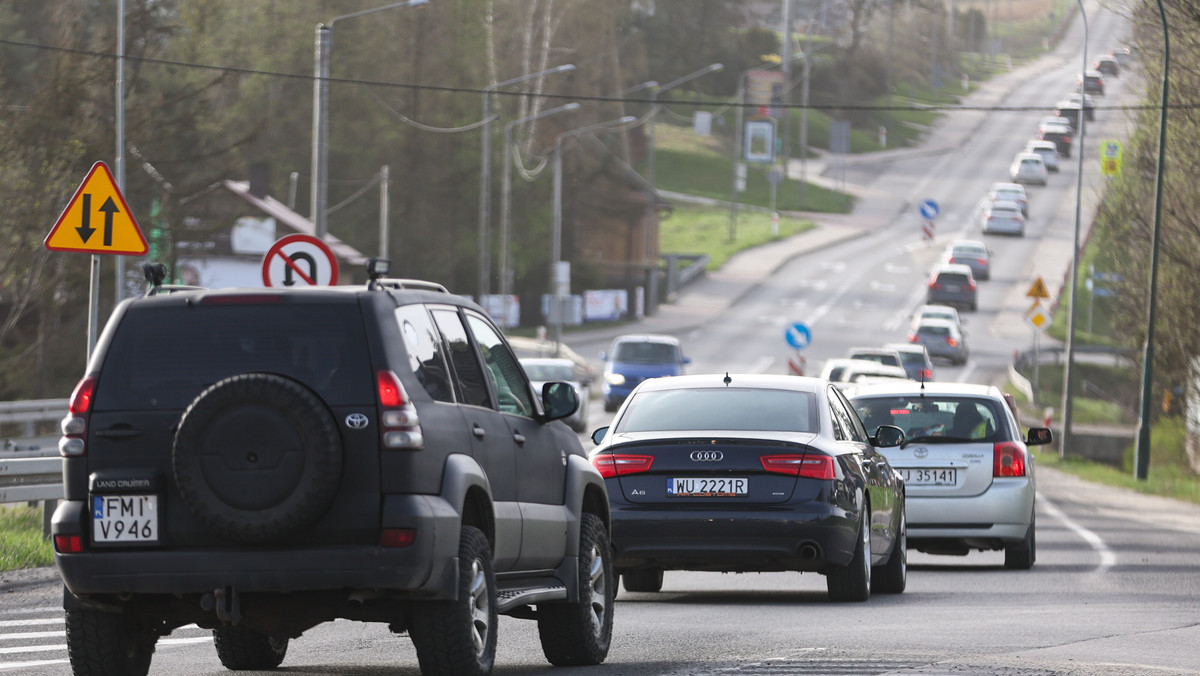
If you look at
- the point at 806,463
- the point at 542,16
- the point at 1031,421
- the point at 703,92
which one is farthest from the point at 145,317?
the point at 703,92

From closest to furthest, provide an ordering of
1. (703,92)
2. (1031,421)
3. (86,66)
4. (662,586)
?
(662,586) → (86,66) → (1031,421) → (703,92)

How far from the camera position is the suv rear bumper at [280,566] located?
744 cm

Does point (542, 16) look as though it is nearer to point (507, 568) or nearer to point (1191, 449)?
point (1191, 449)

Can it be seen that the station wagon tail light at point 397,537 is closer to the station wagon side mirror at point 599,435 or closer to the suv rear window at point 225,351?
the suv rear window at point 225,351

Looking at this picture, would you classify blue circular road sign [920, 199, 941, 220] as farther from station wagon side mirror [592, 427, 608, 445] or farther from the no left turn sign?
station wagon side mirror [592, 427, 608, 445]

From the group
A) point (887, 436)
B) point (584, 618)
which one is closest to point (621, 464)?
point (887, 436)

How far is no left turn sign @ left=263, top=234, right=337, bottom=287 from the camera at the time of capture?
19.9m

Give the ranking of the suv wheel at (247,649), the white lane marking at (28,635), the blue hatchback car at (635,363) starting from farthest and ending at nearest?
the blue hatchback car at (635,363)
the white lane marking at (28,635)
the suv wheel at (247,649)

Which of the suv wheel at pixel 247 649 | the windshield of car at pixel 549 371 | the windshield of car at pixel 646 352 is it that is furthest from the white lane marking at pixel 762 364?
the suv wheel at pixel 247 649

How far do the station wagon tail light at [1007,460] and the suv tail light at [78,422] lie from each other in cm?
1009

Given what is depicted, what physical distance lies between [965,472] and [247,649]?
8.35m

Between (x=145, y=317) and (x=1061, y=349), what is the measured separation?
59.5 meters

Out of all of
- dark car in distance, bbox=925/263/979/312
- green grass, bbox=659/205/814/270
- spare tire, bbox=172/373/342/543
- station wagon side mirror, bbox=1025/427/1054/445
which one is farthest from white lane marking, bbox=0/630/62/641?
green grass, bbox=659/205/814/270

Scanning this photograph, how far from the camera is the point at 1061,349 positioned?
64.9 m
